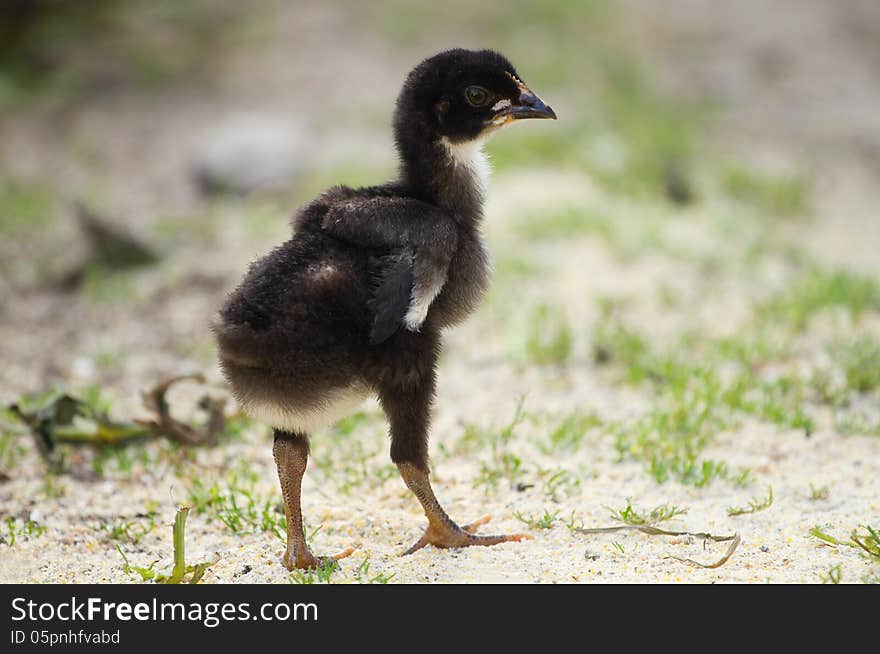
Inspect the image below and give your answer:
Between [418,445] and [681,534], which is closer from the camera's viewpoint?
[418,445]

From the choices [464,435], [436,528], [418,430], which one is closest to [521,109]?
[418,430]

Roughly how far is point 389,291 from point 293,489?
2.74 ft

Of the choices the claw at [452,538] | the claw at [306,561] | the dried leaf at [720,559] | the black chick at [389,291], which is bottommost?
the dried leaf at [720,559]

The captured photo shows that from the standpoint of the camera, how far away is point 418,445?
3.84m

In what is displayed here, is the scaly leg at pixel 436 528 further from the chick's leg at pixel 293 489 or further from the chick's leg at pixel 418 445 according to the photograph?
the chick's leg at pixel 293 489

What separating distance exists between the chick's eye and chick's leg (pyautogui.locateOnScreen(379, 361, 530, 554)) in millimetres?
1004

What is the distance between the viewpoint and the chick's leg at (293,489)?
3867mm

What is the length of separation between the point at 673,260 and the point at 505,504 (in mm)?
3349

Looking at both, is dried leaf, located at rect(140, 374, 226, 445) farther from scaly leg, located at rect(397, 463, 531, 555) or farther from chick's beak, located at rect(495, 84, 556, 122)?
chick's beak, located at rect(495, 84, 556, 122)

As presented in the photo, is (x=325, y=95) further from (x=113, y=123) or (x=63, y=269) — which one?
(x=63, y=269)

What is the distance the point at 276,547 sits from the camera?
4.11 metres

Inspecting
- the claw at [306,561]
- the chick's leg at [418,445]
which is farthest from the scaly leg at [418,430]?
the claw at [306,561]

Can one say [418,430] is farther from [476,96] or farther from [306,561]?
[476,96]
